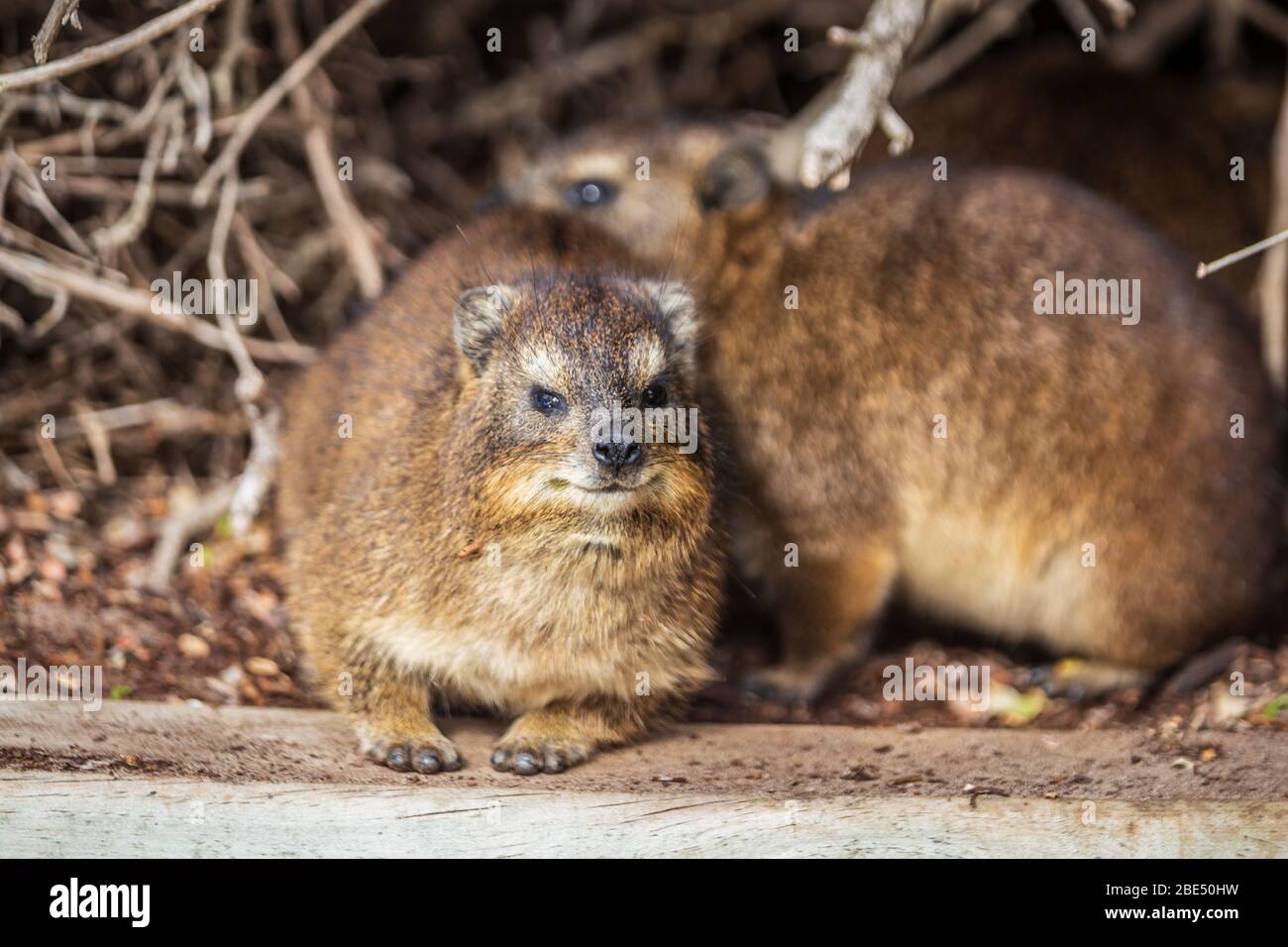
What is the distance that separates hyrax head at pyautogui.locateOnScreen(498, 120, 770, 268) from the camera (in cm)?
592

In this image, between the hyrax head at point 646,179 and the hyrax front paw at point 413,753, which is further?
the hyrax head at point 646,179

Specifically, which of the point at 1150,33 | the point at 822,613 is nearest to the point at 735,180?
the point at 822,613

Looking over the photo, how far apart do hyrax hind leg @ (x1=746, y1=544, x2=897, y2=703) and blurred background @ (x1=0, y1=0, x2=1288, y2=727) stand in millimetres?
113

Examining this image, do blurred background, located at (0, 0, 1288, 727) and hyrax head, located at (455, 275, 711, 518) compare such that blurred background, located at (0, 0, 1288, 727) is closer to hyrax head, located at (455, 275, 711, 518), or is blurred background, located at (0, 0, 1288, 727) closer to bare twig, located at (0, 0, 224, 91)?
bare twig, located at (0, 0, 224, 91)

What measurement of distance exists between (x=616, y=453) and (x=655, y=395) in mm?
460

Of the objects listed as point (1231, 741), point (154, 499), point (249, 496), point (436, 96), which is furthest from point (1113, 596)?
point (436, 96)

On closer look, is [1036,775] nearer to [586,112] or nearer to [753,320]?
[753,320]

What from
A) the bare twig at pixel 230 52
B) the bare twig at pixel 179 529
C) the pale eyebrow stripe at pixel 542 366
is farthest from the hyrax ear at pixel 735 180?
the bare twig at pixel 179 529

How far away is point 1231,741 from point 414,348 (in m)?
2.91

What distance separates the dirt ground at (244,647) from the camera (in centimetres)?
514

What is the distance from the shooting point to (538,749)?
4.41m

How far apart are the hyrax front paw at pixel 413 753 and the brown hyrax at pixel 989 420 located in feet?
5.04

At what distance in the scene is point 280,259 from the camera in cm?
727

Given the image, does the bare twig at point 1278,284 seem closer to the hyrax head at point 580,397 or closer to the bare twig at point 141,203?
the hyrax head at point 580,397
